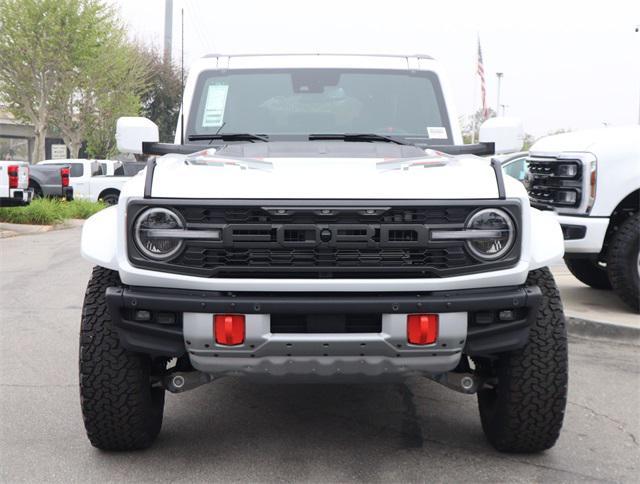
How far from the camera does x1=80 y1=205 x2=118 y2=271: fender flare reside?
3.58m

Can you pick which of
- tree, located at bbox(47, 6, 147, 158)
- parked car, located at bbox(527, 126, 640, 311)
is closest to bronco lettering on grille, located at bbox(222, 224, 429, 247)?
parked car, located at bbox(527, 126, 640, 311)

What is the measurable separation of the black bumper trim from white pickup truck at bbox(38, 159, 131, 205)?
846 inches

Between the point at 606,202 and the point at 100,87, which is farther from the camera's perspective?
the point at 100,87

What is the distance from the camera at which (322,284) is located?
3.40 meters

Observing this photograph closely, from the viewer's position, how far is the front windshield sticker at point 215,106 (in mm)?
4910

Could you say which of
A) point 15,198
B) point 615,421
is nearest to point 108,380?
point 615,421

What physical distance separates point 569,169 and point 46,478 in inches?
203

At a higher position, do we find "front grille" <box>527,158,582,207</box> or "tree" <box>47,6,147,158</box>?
"tree" <box>47,6,147,158</box>

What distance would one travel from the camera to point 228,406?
15.5 ft

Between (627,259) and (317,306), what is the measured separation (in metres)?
4.38

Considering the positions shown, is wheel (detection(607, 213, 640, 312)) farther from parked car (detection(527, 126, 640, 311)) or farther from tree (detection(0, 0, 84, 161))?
tree (detection(0, 0, 84, 161))

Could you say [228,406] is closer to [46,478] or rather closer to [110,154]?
[46,478]

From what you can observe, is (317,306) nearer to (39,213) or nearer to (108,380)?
(108,380)

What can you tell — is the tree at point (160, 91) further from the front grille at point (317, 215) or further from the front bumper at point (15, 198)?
the front grille at point (317, 215)
